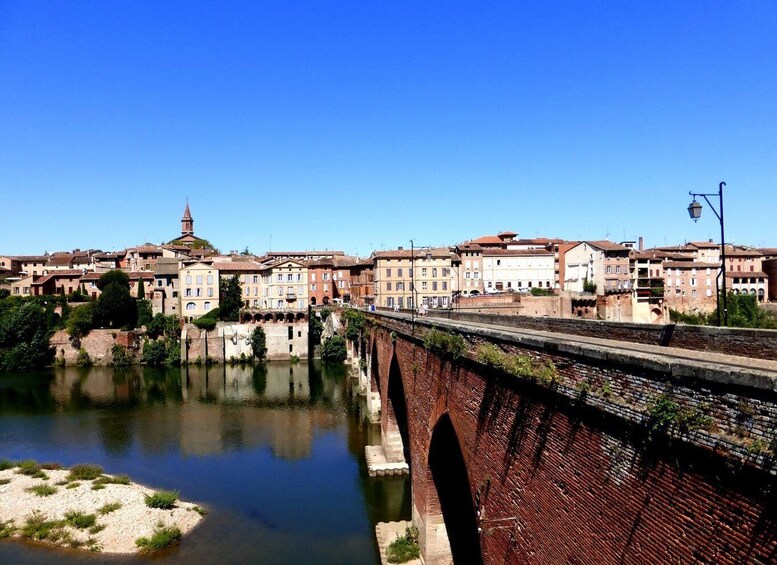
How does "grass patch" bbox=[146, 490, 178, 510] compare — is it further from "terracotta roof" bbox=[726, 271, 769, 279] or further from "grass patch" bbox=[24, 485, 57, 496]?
"terracotta roof" bbox=[726, 271, 769, 279]

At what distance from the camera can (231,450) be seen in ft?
97.6

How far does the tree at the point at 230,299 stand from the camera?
66062mm

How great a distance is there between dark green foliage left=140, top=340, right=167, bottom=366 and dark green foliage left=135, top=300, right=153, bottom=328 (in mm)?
3842

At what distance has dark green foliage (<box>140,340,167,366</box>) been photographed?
59688 mm

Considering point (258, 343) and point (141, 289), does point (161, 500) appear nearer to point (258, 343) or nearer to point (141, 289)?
point (258, 343)

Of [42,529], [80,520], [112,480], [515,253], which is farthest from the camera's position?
[515,253]

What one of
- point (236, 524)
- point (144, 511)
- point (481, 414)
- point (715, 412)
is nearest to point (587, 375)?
point (715, 412)

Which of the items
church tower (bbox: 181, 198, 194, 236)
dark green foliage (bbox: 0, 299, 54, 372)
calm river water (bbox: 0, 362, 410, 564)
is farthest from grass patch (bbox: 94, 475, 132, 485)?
church tower (bbox: 181, 198, 194, 236)

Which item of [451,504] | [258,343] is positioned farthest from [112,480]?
[258,343]

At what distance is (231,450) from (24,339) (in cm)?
4399

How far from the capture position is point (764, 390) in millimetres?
4289

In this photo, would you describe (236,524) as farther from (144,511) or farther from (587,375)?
(587,375)

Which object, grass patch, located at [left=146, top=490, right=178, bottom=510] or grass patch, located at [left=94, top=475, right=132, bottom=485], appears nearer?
grass patch, located at [left=146, top=490, right=178, bottom=510]

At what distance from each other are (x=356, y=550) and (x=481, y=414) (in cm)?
1097
